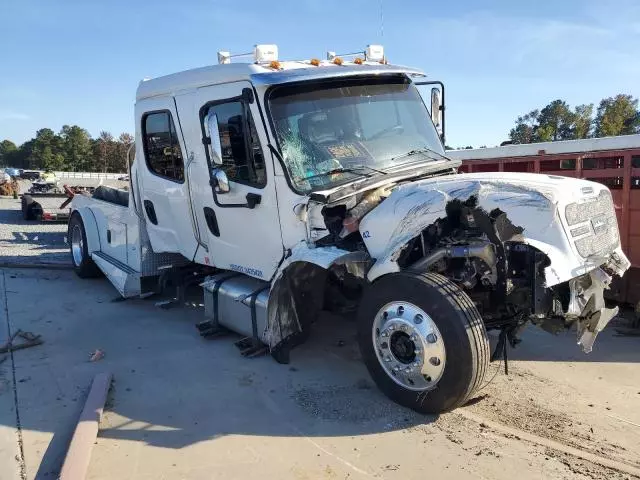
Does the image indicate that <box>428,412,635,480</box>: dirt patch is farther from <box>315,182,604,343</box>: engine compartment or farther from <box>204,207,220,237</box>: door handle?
<box>204,207,220,237</box>: door handle

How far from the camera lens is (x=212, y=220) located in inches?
228

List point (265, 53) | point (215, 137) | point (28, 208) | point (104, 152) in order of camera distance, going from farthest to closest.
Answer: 1. point (104, 152)
2. point (28, 208)
3. point (265, 53)
4. point (215, 137)

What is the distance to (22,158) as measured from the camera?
103625 mm

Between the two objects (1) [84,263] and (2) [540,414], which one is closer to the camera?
(2) [540,414]

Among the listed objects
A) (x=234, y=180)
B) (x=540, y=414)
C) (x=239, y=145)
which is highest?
(x=239, y=145)

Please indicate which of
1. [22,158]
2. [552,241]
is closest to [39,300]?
[552,241]

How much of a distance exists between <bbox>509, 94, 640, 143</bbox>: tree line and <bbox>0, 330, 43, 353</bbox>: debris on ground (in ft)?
98.3

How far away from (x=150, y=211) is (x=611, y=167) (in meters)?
5.73

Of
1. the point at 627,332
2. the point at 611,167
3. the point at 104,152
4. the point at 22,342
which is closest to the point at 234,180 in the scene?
the point at 22,342

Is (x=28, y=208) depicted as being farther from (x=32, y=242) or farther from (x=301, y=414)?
(x=301, y=414)

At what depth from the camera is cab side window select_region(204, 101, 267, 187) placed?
4.99 metres

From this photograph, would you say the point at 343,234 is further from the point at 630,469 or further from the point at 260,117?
the point at 630,469

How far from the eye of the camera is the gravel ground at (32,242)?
10.4 meters

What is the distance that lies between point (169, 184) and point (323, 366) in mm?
2809
